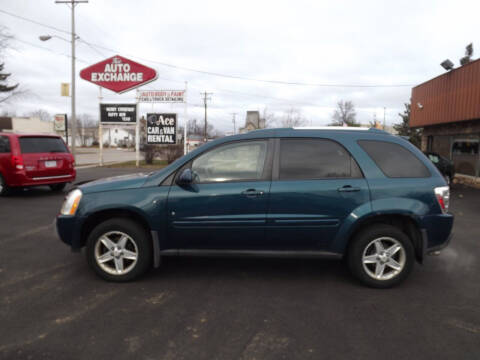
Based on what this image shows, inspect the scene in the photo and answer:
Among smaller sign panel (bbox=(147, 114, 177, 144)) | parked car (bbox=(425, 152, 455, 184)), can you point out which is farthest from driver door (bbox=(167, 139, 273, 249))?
smaller sign panel (bbox=(147, 114, 177, 144))

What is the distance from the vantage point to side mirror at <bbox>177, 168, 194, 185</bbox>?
3.55 metres

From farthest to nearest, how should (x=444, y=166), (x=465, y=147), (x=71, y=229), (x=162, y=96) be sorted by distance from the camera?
(x=162, y=96)
(x=465, y=147)
(x=444, y=166)
(x=71, y=229)

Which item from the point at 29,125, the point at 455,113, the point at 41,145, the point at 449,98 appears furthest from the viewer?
the point at 29,125

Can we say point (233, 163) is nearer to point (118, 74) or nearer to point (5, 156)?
point (5, 156)

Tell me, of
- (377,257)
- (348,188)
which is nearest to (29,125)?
(348,188)

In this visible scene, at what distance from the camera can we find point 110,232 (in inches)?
147

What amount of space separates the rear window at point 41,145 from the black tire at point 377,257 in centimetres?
873

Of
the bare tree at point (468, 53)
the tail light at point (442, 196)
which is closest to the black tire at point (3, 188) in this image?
the tail light at point (442, 196)

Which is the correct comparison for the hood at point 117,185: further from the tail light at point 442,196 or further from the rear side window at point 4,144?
the rear side window at point 4,144

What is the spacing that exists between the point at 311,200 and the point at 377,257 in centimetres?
98

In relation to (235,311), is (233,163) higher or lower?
higher

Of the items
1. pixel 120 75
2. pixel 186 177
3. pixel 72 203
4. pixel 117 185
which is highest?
pixel 120 75

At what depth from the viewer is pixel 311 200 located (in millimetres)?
3588

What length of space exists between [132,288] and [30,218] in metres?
4.57
